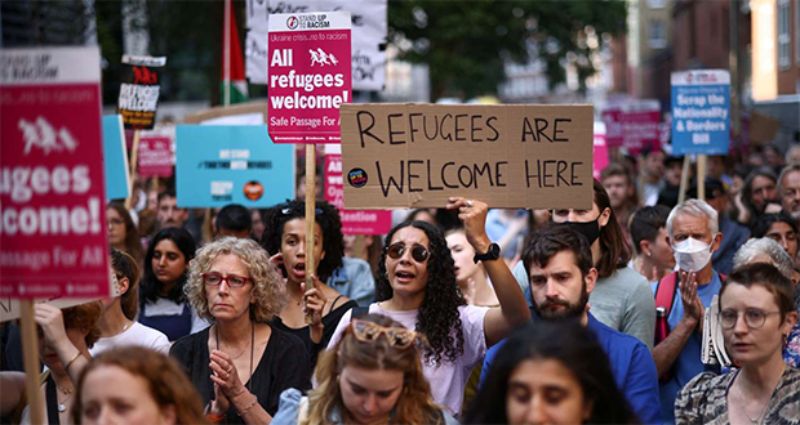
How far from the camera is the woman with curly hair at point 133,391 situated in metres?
4.36

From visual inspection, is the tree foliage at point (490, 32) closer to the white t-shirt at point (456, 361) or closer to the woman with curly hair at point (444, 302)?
the woman with curly hair at point (444, 302)

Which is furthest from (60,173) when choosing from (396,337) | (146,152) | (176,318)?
(146,152)

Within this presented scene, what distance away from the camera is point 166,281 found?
871cm

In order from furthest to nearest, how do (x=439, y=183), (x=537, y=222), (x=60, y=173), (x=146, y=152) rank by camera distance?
(x=146, y=152)
(x=537, y=222)
(x=439, y=183)
(x=60, y=173)

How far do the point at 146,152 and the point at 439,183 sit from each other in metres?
9.71

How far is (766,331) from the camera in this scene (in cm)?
527

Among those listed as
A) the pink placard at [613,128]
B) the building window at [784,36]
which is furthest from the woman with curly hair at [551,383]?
the building window at [784,36]

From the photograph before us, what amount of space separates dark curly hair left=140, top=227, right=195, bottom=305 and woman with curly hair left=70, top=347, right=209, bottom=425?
13.0 ft

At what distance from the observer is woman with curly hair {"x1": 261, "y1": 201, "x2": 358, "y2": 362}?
724 centimetres

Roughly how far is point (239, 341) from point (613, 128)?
14.9 meters

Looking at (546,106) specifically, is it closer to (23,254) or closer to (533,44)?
(23,254)

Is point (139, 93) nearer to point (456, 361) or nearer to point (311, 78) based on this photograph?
point (311, 78)

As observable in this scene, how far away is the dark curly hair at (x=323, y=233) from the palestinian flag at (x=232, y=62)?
18.6 ft

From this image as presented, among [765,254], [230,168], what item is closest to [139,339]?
[765,254]
